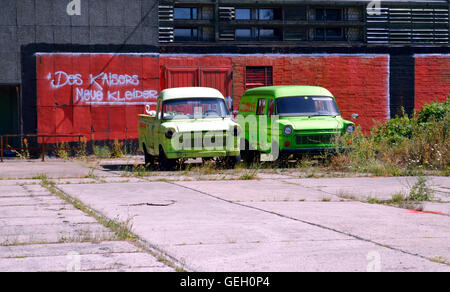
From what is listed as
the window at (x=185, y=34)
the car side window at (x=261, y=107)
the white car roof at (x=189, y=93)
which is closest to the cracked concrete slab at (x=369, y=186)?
the white car roof at (x=189, y=93)

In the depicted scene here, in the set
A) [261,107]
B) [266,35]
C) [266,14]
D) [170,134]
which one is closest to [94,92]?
[266,35]

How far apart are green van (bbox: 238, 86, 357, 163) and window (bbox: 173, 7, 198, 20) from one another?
639 centimetres

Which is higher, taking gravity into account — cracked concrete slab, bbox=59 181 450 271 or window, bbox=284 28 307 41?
window, bbox=284 28 307 41

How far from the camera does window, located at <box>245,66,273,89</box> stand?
24.5m

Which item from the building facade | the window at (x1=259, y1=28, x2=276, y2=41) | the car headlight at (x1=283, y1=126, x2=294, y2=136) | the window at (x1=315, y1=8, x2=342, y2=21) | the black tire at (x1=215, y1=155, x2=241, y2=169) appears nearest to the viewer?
the car headlight at (x1=283, y1=126, x2=294, y2=136)

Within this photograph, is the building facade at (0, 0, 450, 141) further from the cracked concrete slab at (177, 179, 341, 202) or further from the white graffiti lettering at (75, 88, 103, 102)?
the cracked concrete slab at (177, 179, 341, 202)

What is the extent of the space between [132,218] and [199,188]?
399 centimetres

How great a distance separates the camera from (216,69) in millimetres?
24078

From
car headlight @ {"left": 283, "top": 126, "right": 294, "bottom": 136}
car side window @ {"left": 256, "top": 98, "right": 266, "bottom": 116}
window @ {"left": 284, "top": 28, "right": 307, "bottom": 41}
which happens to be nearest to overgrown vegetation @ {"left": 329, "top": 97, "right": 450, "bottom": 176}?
car headlight @ {"left": 283, "top": 126, "right": 294, "bottom": 136}

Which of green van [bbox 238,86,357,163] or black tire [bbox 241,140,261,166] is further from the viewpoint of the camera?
black tire [bbox 241,140,261,166]

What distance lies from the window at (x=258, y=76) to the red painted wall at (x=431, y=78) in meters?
5.60

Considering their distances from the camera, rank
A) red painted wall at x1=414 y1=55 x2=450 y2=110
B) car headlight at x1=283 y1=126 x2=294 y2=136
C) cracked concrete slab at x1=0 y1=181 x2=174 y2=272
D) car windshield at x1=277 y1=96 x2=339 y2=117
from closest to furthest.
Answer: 1. cracked concrete slab at x1=0 y1=181 x2=174 y2=272
2. car headlight at x1=283 y1=126 x2=294 y2=136
3. car windshield at x1=277 y1=96 x2=339 y2=117
4. red painted wall at x1=414 y1=55 x2=450 y2=110

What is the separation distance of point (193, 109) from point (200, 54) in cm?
728

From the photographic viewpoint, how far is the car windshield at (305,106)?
17562 mm
